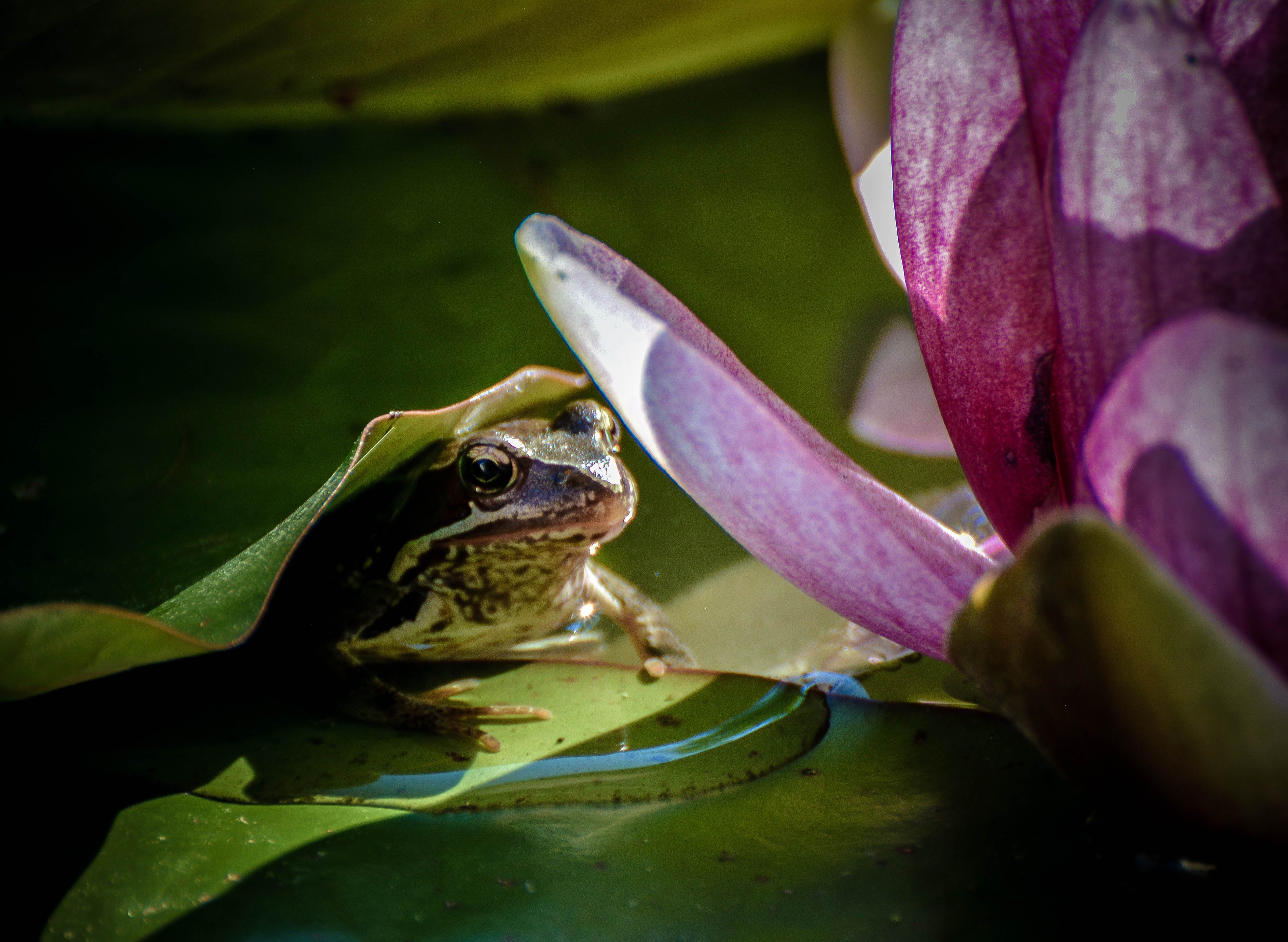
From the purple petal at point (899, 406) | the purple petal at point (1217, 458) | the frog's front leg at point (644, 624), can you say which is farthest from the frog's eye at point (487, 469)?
the purple petal at point (1217, 458)

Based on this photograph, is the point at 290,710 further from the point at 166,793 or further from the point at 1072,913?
the point at 1072,913

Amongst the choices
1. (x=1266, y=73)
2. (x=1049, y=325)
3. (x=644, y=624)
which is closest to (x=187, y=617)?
(x=644, y=624)

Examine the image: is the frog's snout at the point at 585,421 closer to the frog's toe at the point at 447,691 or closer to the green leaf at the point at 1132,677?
the frog's toe at the point at 447,691

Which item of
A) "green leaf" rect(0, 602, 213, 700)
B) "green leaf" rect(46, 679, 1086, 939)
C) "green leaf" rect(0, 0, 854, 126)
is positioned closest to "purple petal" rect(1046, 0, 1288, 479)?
"green leaf" rect(46, 679, 1086, 939)

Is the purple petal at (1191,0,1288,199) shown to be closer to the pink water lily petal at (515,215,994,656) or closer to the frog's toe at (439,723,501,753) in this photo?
the pink water lily petal at (515,215,994,656)

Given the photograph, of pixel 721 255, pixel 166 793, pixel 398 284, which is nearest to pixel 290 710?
pixel 166 793
